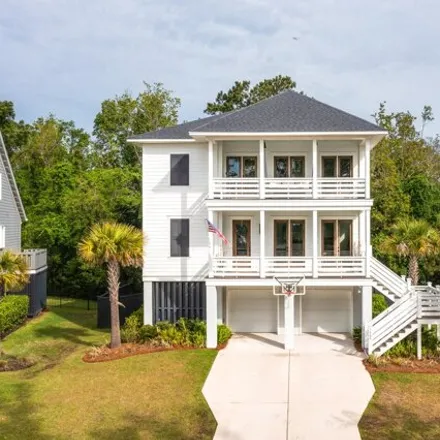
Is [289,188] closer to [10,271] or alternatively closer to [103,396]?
[103,396]

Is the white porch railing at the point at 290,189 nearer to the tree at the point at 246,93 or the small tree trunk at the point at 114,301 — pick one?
the small tree trunk at the point at 114,301

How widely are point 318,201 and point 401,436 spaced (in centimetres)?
1112

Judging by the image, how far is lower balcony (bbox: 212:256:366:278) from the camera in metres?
23.3

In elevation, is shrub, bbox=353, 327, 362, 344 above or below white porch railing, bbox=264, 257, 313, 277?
below

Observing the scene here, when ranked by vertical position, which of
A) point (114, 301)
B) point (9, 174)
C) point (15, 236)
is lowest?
point (114, 301)

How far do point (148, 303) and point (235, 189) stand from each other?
644cm

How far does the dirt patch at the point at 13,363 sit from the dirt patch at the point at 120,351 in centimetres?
211

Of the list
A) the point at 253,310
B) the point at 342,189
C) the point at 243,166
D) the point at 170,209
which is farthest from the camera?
the point at 253,310

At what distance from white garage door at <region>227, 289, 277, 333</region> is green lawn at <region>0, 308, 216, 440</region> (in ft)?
13.9

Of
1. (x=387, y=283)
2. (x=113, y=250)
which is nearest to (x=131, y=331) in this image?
(x=113, y=250)

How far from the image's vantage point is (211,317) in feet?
75.8

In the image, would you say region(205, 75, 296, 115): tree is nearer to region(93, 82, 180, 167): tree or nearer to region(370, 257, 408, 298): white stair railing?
region(93, 82, 180, 167): tree

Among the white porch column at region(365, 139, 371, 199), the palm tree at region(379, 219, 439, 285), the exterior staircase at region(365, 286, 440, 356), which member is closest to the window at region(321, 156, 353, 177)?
the white porch column at region(365, 139, 371, 199)

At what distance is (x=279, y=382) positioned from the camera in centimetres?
1861
